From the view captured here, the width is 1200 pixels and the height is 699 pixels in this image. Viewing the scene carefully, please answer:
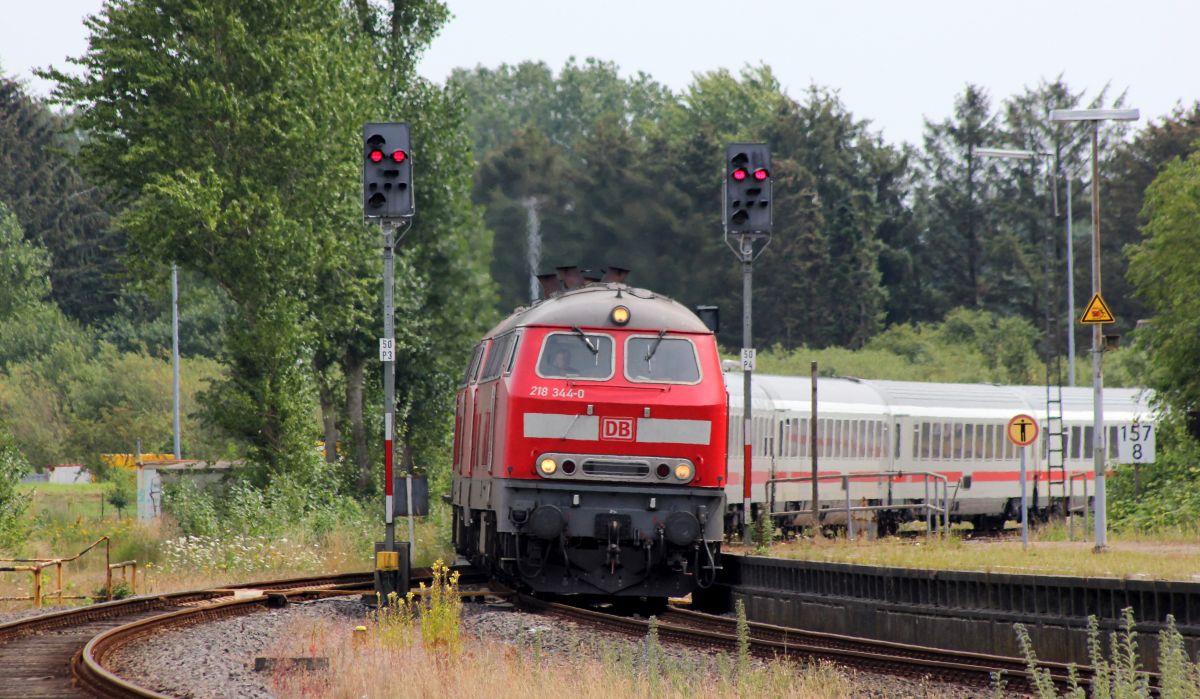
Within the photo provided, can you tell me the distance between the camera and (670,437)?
59.5 feet

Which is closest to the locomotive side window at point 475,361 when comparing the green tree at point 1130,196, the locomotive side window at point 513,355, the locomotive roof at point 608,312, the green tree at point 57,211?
the locomotive roof at point 608,312

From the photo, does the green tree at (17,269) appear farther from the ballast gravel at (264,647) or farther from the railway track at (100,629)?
the ballast gravel at (264,647)

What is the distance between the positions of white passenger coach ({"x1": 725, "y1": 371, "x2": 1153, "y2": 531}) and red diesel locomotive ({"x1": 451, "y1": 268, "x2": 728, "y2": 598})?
396 inches

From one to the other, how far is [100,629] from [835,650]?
8.02 meters

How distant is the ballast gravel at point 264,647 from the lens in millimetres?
12625

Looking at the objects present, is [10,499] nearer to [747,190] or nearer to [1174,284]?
[747,190]

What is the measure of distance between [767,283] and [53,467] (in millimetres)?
32807

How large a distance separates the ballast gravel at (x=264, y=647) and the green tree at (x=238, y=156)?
1389 cm

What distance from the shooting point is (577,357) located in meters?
18.5

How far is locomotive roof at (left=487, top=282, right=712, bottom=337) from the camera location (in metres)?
18.7

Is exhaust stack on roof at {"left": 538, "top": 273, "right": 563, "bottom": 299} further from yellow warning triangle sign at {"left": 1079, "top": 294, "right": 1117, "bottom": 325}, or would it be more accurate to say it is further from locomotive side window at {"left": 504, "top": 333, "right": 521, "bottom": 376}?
yellow warning triangle sign at {"left": 1079, "top": 294, "right": 1117, "bottom": 325}

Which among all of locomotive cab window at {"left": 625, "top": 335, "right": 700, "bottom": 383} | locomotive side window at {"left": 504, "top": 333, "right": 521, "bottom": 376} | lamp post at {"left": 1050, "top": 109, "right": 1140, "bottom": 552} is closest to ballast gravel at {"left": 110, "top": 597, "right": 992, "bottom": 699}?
locomotive side window at {"left": 504, "top": 333, "right": 521, "bottom": 376}

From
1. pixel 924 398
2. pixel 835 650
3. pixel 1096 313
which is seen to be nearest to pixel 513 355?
pixel 835 650

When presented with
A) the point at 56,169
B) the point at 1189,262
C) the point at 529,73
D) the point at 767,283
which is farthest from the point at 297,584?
the point at 529,73
